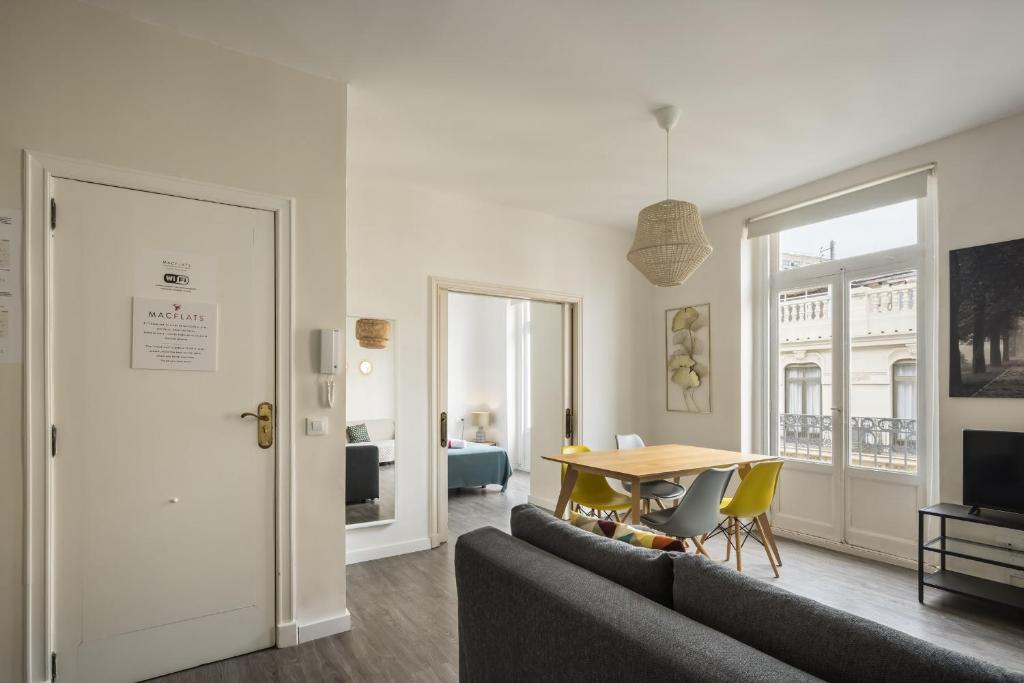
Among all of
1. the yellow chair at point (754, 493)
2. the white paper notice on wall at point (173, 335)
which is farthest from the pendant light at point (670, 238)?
the white paper notice on wall at point (173, 335)

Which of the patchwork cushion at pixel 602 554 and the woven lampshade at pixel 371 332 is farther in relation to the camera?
the woven lampshade at pixel 371 332

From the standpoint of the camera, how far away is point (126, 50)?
2445 millimetres

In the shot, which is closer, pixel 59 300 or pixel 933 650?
pixel 933 650

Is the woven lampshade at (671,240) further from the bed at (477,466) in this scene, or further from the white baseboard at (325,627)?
the bed at (477,466)

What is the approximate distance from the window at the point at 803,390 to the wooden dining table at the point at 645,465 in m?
0.88

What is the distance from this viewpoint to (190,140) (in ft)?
8.45

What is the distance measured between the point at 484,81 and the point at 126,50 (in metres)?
1.59

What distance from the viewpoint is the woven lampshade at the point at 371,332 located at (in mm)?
4250

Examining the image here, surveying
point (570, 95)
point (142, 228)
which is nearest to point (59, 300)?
point (142, 228)

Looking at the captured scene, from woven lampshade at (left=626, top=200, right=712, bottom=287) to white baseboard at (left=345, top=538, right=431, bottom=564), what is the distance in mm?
2681

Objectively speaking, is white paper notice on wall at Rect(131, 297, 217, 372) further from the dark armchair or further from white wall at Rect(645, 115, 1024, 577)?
white wall at Rect(645, 115, 1024, 577)

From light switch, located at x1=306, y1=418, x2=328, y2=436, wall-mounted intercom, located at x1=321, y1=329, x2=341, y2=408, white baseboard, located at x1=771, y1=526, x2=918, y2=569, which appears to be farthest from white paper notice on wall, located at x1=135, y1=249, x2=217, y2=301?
white baseboard, located at x1=771, y1=526, x2=918, y2=569

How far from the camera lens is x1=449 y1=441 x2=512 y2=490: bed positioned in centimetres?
601

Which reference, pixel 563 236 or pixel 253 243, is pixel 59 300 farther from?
pixel 563 236
